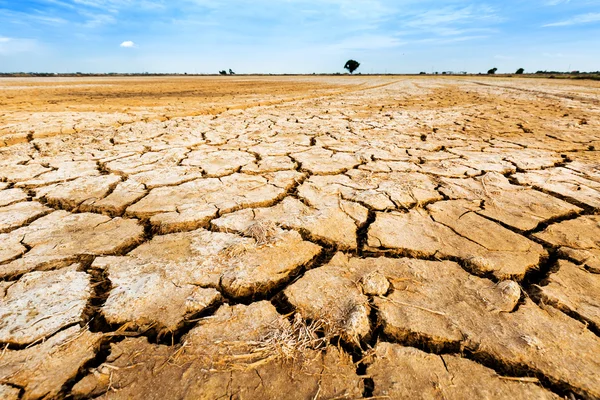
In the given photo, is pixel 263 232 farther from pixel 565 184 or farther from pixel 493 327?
pixel 565 184

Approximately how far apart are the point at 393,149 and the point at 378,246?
1.69 m

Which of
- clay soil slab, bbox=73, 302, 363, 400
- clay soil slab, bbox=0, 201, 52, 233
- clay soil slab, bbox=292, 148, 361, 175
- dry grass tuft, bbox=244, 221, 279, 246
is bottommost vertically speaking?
clay soil slab, bbox=292, 148, 361, 175

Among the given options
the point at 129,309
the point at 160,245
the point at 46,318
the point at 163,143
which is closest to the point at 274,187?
the point at 160,245

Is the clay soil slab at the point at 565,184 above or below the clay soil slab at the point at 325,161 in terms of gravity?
above

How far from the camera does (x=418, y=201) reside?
1.66 m

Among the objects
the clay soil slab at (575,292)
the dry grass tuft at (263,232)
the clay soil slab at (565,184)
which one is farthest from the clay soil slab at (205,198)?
the clay soil slab at (565,184)

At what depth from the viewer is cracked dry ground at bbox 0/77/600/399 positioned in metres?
0.71

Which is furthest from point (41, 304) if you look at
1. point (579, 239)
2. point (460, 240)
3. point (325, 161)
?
point (579, 239)

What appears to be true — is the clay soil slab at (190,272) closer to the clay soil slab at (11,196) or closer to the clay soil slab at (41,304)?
the clay soil slab at (41,304)

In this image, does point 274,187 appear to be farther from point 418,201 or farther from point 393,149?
point 393,149

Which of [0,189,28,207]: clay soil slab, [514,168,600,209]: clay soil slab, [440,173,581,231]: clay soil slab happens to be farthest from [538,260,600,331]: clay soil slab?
[0,189,28,207]: clay soil slab

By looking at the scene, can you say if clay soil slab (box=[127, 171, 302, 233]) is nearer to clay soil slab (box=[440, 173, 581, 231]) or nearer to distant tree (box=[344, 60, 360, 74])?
clay soil slab (box=[440, 173, 581, 231])

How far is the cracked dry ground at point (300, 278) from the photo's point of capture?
2.34 feet

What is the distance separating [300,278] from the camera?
106 cm
